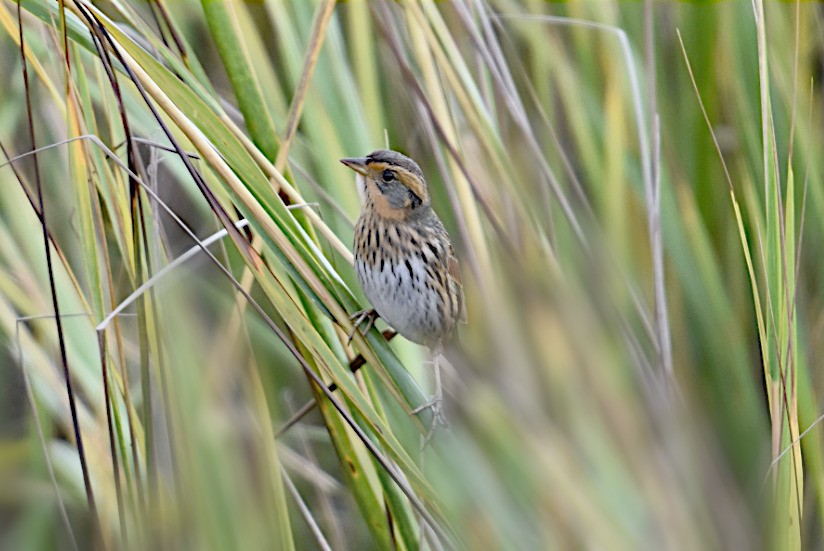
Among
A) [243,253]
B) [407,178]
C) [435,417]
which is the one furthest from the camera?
[407,178]

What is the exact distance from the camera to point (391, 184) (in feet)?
3.74

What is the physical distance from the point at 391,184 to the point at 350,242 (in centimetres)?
12

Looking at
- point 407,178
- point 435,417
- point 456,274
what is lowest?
point 435,417

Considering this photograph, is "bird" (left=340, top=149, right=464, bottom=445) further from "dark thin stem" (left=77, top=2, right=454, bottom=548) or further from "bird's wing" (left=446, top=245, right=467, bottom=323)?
"dark thin stem" (left=77, top=2, right=454, bottom=548)

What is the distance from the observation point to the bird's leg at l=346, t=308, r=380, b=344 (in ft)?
3.27

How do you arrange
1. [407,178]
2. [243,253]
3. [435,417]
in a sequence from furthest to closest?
[407,178] < [435,417] < [243,253]

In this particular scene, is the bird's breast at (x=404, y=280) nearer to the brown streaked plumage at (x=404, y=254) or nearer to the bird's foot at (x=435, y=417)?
the brown streaked plumage at (x=404, y=254)

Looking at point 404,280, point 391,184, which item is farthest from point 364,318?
point 391,184

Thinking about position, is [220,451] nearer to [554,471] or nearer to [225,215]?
[225,215]

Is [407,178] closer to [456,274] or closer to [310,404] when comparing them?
[456,274]

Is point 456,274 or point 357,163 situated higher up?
point 357,163

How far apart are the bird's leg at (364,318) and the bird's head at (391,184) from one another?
13 cm

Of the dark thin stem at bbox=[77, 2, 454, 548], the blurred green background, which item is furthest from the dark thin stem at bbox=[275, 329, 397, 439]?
the dark thin stem at bbox=[77, 2, 454, 548]

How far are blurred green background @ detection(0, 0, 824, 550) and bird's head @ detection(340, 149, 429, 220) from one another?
0.05 m
